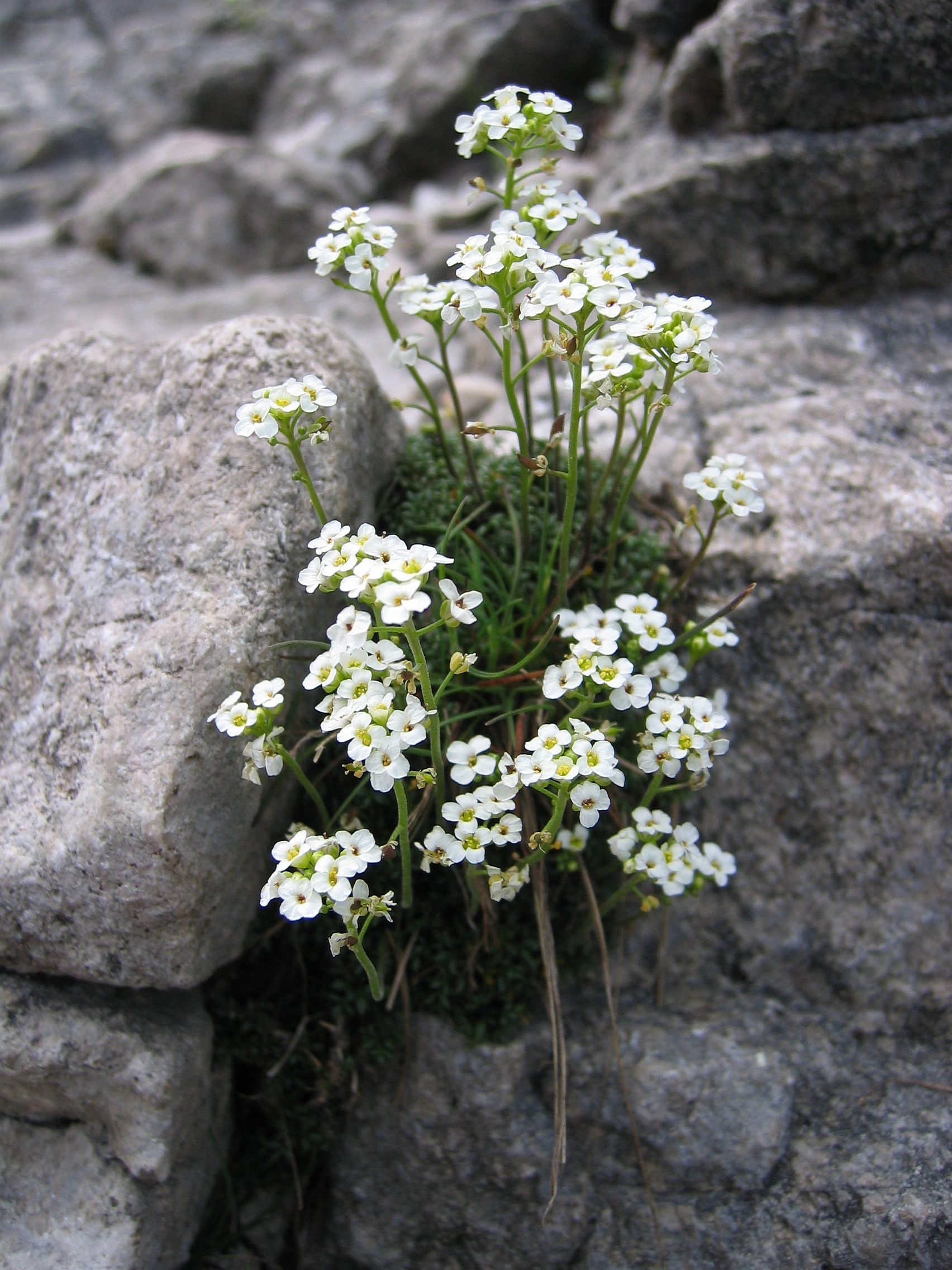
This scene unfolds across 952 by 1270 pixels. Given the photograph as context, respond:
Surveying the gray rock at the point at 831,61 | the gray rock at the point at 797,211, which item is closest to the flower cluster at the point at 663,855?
the gray rock at the point at 797,211

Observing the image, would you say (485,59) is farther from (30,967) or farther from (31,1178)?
(31,1178)

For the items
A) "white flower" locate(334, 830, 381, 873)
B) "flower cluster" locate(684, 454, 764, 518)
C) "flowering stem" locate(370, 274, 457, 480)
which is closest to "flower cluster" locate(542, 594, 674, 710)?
"flower cluster" locate(684, 454, 764, 518)

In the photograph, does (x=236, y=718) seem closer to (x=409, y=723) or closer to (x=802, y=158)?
(x=409, y=723)

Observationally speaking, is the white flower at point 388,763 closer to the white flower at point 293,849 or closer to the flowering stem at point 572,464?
the white flower at point 293,849

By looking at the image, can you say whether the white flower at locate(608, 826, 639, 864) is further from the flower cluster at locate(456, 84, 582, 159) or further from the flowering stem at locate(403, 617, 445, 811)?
the flower cluster at locate(456, 84, 582, 159)

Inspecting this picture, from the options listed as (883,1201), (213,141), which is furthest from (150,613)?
(213,141)

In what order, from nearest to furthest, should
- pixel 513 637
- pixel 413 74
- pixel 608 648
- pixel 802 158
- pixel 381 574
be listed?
pixel 381 574 → pixel 608 648 → pixel 513 637 → pixel 802 158 → pixel 413 74

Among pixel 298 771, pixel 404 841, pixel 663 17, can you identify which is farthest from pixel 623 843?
pixel 663 17
